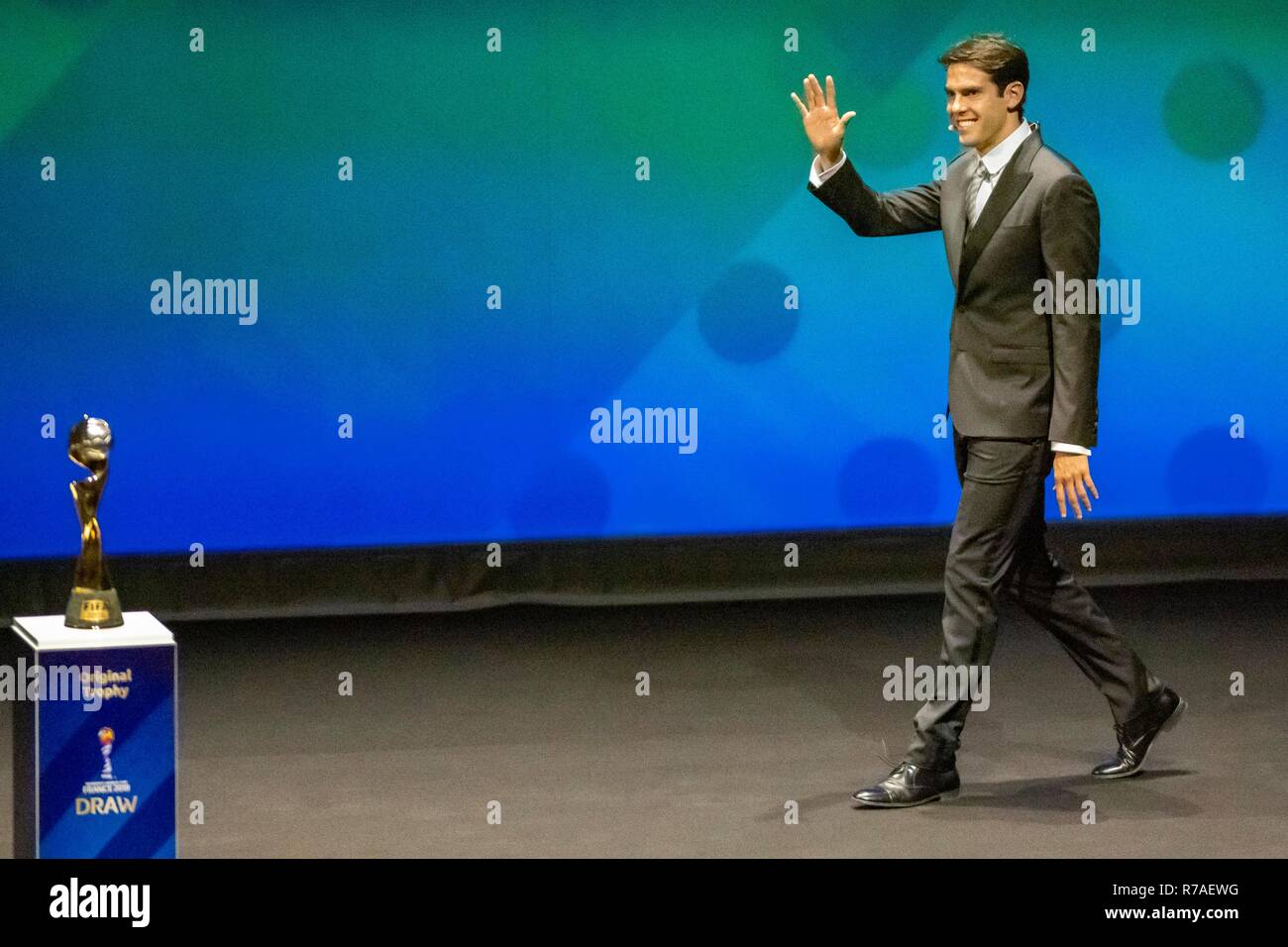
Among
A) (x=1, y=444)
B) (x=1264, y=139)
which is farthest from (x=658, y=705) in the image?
(x=1264, y=139)

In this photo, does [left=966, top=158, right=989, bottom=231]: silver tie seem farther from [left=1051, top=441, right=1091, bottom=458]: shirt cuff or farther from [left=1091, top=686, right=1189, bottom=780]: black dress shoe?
[left=1091, top=686, right=1189, bottom=780]: black dress shoe

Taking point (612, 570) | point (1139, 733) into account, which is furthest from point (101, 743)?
point (612, 570)

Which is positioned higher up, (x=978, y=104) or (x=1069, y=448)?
(x=978, y=104)

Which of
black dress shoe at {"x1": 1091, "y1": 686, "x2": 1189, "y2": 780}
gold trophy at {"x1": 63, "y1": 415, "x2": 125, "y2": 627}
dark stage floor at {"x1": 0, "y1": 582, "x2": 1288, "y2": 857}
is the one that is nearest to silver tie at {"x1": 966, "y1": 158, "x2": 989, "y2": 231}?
black dress shoe at {"x1": 1091, "y1": 686, "x2": 1189, "y2": 780}

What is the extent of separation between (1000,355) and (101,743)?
6.45ft

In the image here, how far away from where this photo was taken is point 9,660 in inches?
218

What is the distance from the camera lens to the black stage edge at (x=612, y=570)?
616cm

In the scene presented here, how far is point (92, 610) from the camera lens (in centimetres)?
316

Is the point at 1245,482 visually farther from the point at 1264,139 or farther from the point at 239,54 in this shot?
the point at 239,54

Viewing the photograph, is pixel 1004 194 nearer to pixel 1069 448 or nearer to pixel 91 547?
pixel 1069 448

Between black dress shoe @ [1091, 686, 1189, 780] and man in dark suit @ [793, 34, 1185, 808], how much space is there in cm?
23

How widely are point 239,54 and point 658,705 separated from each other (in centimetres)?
254

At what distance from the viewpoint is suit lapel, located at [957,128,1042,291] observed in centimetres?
396

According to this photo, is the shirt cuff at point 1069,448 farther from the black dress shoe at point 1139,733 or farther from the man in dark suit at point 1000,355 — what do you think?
the black dress shoe at point 1139,733
